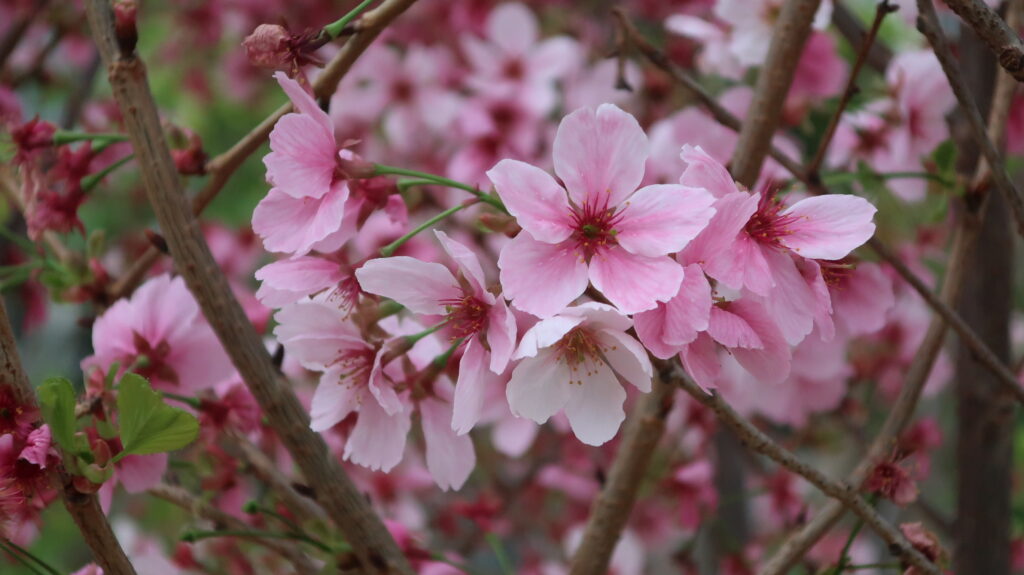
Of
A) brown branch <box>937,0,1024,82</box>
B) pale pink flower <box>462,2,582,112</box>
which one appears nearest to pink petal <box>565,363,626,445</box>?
brown branch <box>937,0,1024,82</box>

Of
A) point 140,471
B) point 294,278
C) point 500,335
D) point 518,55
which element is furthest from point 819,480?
point 518,55

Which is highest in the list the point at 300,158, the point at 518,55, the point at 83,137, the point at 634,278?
the point at 518,55

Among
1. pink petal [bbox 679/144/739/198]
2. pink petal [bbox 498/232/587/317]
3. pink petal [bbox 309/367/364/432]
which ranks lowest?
pink petal [bbox 309/367/364/432]

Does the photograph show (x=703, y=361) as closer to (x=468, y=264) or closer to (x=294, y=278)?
(x=468, y=264)

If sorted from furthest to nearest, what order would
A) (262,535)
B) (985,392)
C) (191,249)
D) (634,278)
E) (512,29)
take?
(512,29)
(985,392)
(262,535)
(191,249)
(634,278)

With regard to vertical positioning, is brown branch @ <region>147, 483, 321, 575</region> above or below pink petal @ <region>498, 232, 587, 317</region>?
below

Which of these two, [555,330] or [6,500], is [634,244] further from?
[6,500]

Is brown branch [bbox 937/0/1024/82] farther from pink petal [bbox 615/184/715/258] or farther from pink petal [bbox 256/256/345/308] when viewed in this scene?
pink petal [bbox 256/256/345/308]
